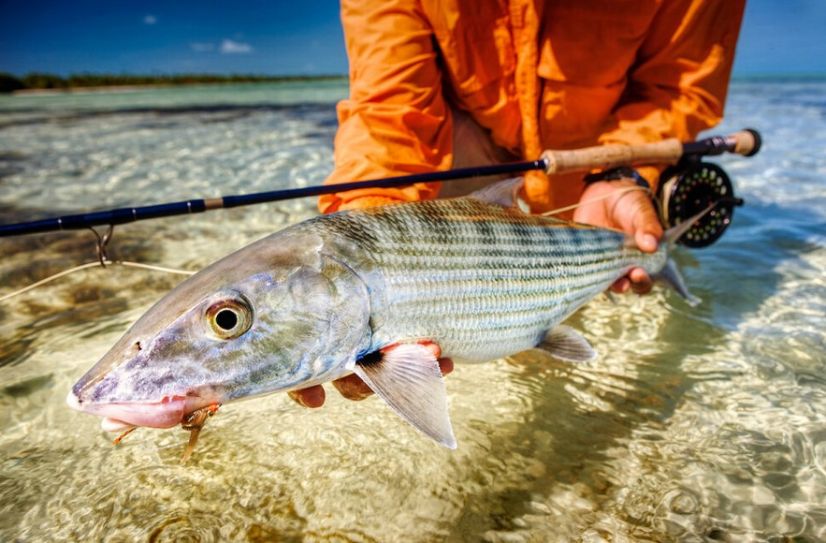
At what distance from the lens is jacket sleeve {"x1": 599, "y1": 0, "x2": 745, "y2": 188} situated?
3.23 m

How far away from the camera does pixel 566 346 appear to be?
2219mm

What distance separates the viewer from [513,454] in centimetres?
213

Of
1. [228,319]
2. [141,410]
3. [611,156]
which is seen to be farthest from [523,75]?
[141,410]

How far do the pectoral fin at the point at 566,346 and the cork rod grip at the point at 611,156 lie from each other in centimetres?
105

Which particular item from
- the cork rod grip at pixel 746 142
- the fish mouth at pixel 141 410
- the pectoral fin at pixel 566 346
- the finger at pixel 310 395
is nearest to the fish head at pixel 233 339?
the fish mouth at pixel 141 410

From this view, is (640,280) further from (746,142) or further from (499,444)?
(746,142)

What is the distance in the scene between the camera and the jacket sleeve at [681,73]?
3229mm

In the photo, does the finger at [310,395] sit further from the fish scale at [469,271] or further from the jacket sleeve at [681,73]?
the jacket sleeve at [681,73]

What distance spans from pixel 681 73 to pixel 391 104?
2019mm

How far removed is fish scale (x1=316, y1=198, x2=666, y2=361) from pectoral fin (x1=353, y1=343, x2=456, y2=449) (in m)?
0.06

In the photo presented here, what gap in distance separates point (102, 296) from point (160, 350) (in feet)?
8.94

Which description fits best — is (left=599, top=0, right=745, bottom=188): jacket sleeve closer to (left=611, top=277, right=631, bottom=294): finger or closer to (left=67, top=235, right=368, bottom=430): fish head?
(left=611, top=277, right=631, bottom=294): finger

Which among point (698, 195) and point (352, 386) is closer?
point (352, 386)

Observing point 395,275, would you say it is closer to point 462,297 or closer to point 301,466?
point 462,297
